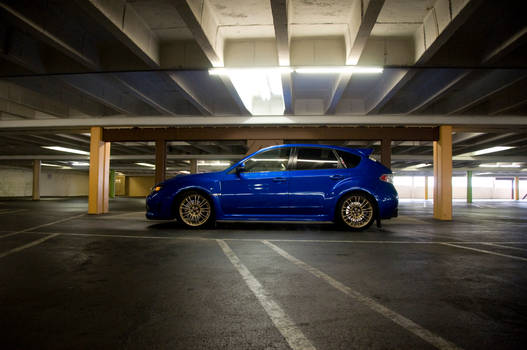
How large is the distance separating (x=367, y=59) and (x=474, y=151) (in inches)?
702

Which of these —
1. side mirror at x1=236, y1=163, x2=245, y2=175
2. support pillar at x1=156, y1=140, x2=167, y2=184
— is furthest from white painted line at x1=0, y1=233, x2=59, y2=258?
support pillar at x1=156, y1=140, x2=167, y2=184

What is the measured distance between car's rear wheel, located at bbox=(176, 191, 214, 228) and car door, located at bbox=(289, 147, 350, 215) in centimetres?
179

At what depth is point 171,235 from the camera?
5.23 metres

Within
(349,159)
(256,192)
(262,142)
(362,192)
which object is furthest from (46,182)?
Answer: (362,192)

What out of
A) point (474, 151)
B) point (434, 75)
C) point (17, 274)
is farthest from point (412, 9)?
point (474, 151)

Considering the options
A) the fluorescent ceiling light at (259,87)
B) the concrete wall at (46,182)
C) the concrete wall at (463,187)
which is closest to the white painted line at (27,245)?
the fluorescent ceiling light at (259,87)

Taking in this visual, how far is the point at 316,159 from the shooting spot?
599cm

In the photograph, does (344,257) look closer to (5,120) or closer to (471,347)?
(471,347)

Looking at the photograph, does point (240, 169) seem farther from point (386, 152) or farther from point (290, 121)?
point (386, 152)

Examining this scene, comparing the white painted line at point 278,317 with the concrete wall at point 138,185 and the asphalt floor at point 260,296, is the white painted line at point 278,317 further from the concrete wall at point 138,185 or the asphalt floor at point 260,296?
the concrete wall at point 138,185

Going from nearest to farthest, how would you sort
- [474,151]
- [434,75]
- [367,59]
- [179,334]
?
[179,334] → [367,59] → [434,75] → [474,151]

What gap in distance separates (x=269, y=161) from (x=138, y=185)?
140 ft

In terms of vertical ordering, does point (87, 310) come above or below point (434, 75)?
below

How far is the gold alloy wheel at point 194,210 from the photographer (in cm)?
601
